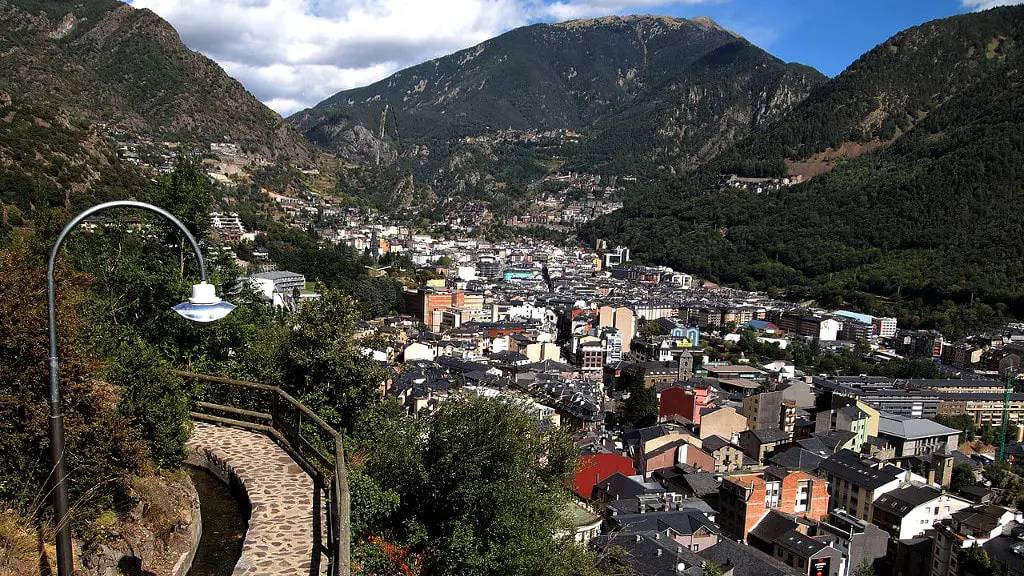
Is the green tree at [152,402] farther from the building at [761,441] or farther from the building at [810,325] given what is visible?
the building at [810,325]

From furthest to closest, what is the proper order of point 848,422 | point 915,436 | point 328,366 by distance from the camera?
point 915,436 → point 848,422 → point 328,366

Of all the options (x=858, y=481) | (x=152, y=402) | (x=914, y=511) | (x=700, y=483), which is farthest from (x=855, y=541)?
(x=152, y=402)

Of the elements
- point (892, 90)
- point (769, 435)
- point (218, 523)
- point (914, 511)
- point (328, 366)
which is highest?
point (892, 90)

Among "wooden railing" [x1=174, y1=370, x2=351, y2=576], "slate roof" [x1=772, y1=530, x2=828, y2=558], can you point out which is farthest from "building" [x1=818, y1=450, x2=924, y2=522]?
"wooden railing" [x1=174, y1=370, x2=351, y2=576]

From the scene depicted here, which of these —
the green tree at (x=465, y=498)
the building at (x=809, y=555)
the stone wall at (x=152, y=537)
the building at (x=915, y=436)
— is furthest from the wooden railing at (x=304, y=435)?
the building at (x=915, y=436)

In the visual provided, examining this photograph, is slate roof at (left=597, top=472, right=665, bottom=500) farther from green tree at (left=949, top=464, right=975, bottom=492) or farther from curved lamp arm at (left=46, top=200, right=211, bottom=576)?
curved lamp arm at (left=46, top=200, right=211, bottom=576)

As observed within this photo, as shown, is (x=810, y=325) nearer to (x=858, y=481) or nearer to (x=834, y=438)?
(x=834, y=438)
